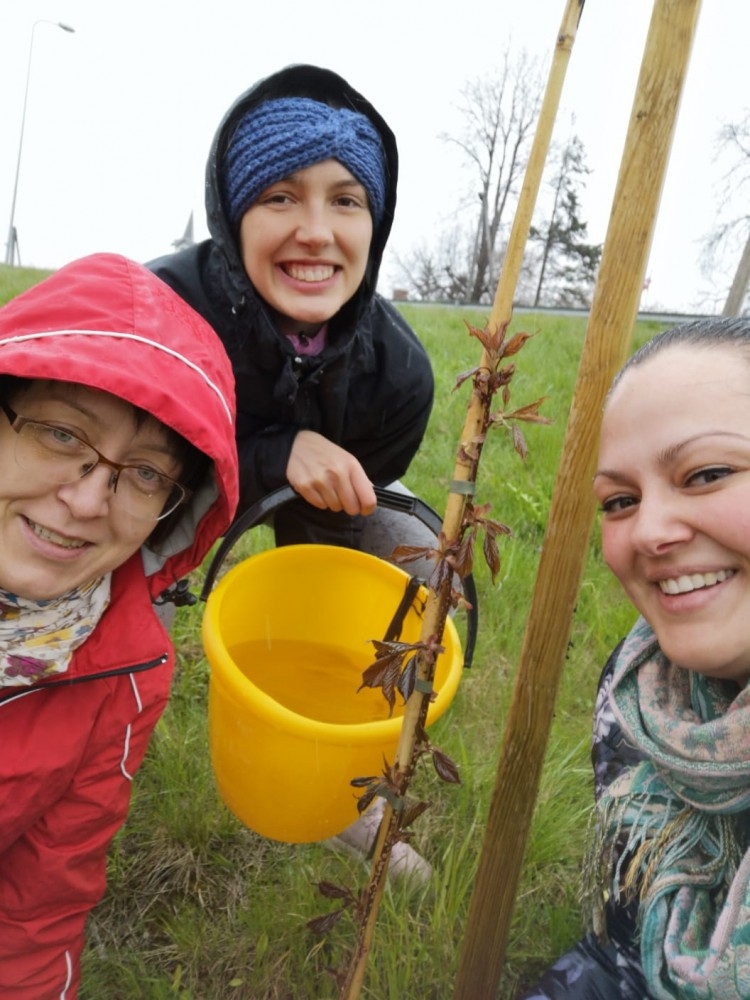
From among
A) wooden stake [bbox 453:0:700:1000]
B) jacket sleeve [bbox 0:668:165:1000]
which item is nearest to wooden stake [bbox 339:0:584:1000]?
wooden stake [bbox 453:0:700:1000]

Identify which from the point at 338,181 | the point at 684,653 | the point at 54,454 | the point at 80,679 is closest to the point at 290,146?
the point at 338,181

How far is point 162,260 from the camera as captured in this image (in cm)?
201

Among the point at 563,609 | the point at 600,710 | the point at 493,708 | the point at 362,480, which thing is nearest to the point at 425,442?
the point at 493,708

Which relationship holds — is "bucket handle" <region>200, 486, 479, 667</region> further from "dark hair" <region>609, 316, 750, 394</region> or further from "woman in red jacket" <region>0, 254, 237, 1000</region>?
"dark hair" <region>609, 316, 750, 394</region>

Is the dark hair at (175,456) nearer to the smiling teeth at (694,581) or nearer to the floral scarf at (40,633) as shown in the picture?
the floral scarf at (40,633)

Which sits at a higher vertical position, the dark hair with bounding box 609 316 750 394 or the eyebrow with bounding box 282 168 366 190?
the eyebrow with bounding box 282 168 366 190

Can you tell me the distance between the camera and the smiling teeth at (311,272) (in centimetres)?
180

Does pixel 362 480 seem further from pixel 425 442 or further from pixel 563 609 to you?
pixel 425 442

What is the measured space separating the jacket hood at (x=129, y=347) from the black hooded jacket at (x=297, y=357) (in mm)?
435

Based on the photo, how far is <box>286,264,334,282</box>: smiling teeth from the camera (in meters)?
1.80

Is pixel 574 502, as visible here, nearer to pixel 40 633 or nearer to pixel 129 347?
pixel 129 347

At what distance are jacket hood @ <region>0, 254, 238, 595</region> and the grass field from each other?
458 mm

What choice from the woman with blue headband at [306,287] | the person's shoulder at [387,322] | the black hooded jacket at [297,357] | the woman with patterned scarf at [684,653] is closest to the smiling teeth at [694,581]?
the woman with patterned scarf at [684,653]

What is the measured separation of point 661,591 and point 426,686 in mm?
344
